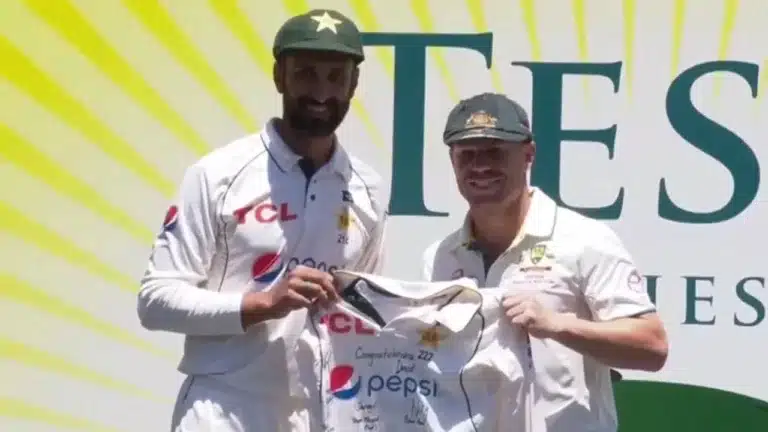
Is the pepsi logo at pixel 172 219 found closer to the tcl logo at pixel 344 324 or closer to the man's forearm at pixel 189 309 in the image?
the man's forearm at pixel 189 309

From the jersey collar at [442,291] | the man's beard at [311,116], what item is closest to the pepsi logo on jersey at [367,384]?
the jersey collar at [442,291]

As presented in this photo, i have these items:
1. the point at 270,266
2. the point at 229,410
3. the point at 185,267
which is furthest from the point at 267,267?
the point at 229,410

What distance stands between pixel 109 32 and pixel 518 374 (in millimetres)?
1267

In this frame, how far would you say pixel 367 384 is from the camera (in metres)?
1.65

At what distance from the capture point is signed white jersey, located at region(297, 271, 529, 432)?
63.3 inches

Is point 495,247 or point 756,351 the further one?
point 756,351

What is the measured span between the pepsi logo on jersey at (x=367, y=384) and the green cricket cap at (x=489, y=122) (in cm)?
39

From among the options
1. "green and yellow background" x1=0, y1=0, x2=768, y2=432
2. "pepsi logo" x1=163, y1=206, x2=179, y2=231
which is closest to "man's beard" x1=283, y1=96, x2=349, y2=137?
"pepsi logo" x1=163, y1=206, x2=179, y2=231

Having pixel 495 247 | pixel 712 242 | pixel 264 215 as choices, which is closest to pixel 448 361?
pixel 495 247

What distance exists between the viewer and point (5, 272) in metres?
2.34

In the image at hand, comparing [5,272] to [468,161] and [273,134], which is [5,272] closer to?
[273,134]

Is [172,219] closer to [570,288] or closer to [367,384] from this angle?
[367,384]

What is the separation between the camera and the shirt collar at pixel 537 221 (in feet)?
5.51

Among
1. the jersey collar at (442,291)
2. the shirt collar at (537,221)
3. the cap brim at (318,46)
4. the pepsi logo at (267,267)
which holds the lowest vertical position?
the jersey collar at (442,291)
